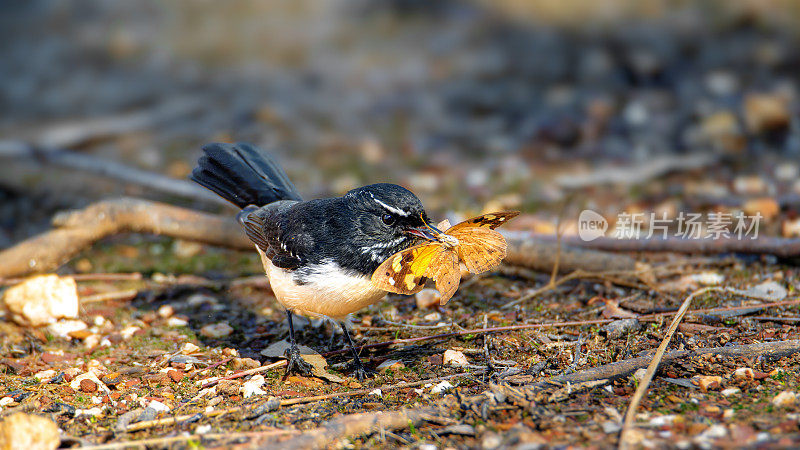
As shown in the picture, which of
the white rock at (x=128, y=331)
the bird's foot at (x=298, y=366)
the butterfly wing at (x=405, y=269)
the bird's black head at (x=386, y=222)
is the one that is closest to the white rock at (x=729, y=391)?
the butterfly wing at (x=405, y=269)

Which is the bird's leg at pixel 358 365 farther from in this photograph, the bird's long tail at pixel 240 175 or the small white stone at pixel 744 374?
the small white stone at pixel 744 374

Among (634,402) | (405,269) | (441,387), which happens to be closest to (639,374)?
(634,402)

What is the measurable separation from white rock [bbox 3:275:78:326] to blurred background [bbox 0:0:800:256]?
2171 millimetres

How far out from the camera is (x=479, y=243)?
377cm

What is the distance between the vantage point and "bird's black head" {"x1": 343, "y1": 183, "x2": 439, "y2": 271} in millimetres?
3967

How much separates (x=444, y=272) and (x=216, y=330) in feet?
6.78

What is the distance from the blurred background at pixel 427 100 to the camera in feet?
24.5

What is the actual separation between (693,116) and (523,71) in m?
2.17

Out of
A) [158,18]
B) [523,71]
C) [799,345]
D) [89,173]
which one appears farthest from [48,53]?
[799,345]

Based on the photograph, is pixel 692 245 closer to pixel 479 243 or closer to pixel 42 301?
pixel 479 243

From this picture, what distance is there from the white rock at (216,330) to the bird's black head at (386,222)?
149cm

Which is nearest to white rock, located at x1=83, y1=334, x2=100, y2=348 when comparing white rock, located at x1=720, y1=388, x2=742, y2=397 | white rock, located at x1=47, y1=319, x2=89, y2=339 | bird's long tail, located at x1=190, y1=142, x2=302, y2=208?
white rock, located at x1=47, y1=319, x2=89, y2=339

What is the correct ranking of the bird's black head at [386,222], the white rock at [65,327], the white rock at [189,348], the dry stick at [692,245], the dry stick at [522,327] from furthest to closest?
the dry stick at [692,245]
the white rock at [65,327]
the white rock at [189,348]
the dry stick at [522,327]
the bird's black head at [386,222]

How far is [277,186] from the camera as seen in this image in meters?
5.13
